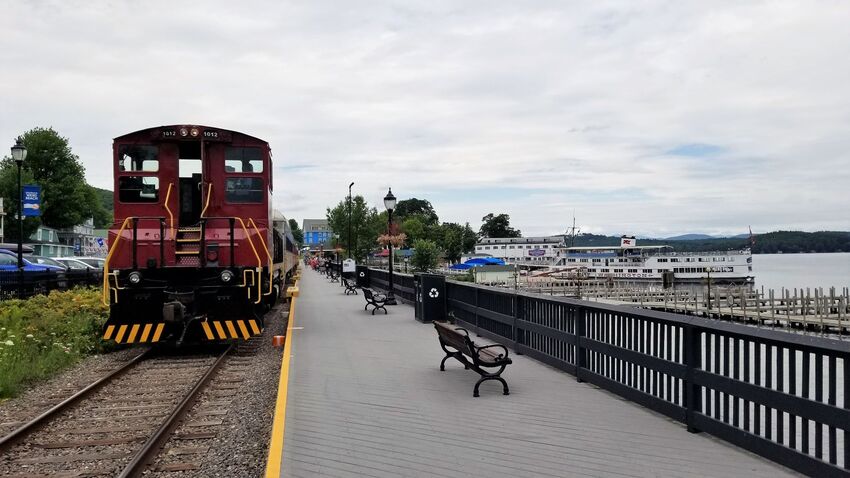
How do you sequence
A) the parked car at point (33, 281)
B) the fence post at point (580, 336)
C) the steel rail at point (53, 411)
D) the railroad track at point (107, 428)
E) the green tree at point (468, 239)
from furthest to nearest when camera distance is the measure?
the green tree at point (468, 239) → the parked car at point (33, 281) → the fence post at point (580, 336) → the steel rail at point (53, 411) → the railroad track at point (107, 428)

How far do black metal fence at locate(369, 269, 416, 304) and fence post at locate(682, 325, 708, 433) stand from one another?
12932 millimetres

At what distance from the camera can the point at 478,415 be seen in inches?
247

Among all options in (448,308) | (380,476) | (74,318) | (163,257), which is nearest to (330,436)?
(380,476)

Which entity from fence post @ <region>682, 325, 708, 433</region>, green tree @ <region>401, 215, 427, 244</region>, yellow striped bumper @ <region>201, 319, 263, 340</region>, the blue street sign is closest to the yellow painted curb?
yellow striped bumper @ <region>201, 319, 263, 340</region>

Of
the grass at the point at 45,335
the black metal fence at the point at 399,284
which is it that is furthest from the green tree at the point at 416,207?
the grass at the point at 45,335

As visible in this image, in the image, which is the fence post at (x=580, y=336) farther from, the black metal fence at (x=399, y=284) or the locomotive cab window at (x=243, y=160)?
the black metal fence at (x=399, y=284)

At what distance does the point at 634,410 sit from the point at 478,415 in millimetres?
1613

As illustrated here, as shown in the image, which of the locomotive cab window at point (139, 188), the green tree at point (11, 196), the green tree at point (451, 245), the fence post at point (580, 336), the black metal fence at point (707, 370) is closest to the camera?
the black metal fence at point (707, 370)

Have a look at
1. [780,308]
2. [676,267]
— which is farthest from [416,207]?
[780,308]

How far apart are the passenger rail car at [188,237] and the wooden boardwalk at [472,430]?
10.0 ft

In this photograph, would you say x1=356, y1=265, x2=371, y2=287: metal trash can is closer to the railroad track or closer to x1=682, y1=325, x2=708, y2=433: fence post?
the railroad track

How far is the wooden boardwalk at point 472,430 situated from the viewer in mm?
4750

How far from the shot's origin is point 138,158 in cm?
1238

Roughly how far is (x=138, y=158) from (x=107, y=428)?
7.00 meters
